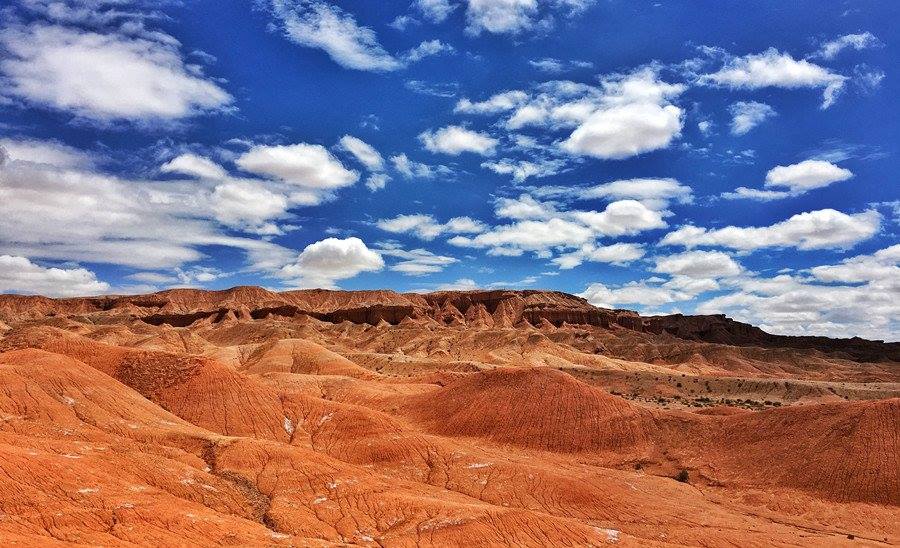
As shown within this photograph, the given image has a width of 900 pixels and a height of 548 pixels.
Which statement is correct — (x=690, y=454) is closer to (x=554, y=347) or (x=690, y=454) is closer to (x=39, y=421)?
(x=39, y=421)

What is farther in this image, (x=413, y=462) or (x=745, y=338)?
(x=745, y=338)

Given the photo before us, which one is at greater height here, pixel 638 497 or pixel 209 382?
pixel 209 382

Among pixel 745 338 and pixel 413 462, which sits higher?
pixel 745 338

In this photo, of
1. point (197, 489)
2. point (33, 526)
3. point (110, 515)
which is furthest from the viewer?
point (197, 489)

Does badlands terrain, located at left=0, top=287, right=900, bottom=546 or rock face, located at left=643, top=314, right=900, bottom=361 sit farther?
rock face, located at left=643, top=314, right=900, bottom=361

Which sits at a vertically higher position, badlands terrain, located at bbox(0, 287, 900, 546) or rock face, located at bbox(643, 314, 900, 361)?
rock face, located at bbox(643, 314, 900, 361)

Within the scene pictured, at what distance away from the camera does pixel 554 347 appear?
130000 mm

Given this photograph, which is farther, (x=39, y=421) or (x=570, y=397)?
(x=570, y=397)

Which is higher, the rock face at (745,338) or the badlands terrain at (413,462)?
the rock face at (745,338)

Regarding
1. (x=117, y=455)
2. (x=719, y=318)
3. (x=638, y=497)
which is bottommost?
(x=638, y=497)

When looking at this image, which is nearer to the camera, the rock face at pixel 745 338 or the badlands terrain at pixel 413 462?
the badlands terrain at pixel 413 462

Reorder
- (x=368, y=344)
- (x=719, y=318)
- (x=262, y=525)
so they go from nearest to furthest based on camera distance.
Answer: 1. (x=262, y=525)
2. (x=368, y=344)
3. (x=719, y=318)

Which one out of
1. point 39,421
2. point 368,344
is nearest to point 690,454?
point 39,421

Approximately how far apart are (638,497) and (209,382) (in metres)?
35.3
